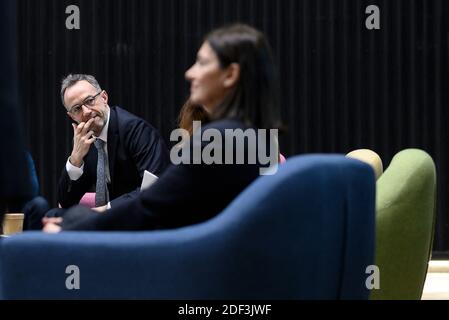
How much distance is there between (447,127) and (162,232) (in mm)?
4275

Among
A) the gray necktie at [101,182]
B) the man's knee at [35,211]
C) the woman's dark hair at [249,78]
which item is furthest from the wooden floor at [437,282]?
the woman's dark hair at [249,78]

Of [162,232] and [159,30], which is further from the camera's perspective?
[159,30]

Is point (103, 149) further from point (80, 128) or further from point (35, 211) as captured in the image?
point (35, 211)

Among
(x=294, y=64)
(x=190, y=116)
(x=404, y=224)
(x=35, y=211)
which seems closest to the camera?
(x=404, y=224)

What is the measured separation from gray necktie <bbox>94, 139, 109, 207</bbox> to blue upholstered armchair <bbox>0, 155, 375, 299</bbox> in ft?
6.27

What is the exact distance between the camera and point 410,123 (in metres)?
6.04

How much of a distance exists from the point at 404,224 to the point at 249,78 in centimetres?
70

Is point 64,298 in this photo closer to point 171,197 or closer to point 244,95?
point 171,197

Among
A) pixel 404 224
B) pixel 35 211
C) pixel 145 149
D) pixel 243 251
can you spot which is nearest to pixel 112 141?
pixel 145 149

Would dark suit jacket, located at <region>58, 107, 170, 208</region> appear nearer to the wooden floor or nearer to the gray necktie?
the gray necktie

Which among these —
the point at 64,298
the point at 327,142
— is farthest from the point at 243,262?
the point at 327,142

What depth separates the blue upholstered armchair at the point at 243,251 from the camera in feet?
6.36

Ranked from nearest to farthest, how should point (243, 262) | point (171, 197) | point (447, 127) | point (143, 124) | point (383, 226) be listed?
point (243, 262), point (171, 197), point (383, 226), point (143, 124), point (447, 127)

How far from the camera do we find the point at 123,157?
406cm
